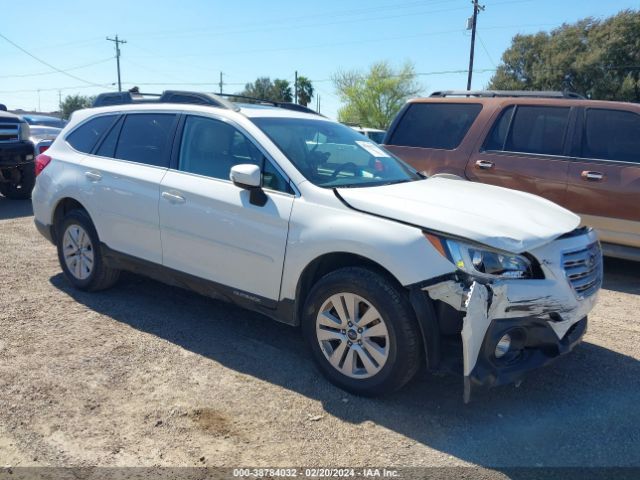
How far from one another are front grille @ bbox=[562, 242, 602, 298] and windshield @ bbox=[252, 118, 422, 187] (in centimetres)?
134

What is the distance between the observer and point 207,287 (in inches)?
161

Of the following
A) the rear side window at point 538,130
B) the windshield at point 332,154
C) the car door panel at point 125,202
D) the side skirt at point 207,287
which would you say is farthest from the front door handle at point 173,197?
the rear side window at point 538,130

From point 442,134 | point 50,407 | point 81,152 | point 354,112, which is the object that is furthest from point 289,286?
point 354,112

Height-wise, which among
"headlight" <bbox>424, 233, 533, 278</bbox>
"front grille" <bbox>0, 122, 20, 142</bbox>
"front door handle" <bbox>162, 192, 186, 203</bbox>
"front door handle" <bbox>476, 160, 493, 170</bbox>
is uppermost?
"front grille" <bbox>0, 122, 20, 142</bbox>

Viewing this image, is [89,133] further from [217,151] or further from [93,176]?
[217,151]

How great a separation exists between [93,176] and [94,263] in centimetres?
78

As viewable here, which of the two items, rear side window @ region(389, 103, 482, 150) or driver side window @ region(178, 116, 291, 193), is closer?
driver side window @ region(178, 116, 291, 193)

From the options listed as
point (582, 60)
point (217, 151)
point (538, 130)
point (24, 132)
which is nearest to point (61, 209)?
point (217, 151)

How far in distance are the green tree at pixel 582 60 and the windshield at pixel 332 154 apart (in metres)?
37.8

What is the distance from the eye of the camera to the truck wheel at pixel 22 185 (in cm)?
1061

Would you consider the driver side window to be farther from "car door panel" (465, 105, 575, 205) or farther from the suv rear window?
the suv rear window

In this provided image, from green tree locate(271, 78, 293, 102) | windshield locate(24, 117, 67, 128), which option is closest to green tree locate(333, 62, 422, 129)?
green tree locate(271, 78, 293, 102)

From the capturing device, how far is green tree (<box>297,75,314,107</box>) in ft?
243

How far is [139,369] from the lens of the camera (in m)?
3.71
